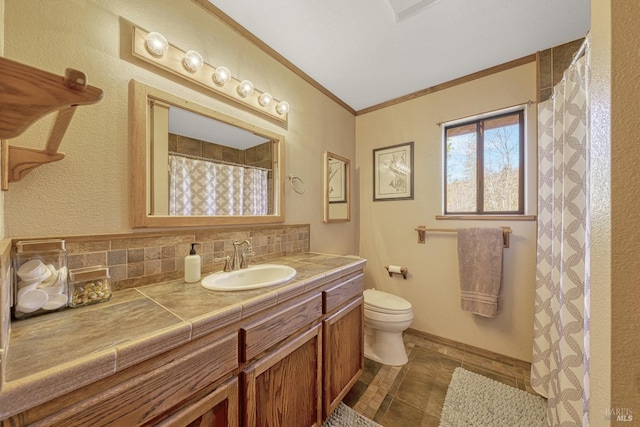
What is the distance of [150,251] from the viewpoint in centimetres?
103

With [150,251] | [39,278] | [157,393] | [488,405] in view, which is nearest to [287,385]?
[157,393]

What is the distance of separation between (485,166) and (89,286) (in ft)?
8.38

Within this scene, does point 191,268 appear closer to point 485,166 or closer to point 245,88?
point 245,88

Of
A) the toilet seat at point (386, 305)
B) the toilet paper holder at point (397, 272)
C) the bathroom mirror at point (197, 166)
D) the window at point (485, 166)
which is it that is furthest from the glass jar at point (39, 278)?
the window at point (485, 166)

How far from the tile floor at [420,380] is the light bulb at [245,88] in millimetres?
2021

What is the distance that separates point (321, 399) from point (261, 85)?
191cm

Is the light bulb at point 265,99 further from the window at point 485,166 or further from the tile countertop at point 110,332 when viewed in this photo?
the window at point 485,166

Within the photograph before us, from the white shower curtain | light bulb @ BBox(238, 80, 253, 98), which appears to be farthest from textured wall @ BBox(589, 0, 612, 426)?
light bulb @ BBox(238, 80, 253, 98)

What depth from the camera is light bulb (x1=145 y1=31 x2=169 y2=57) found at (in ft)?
3.33

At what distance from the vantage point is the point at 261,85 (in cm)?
154

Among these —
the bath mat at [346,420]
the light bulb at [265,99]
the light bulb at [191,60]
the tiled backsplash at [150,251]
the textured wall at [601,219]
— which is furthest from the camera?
the light bulb at [265,99]

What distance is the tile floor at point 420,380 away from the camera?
52.4 inches

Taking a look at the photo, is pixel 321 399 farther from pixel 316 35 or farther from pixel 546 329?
pixel 316 35

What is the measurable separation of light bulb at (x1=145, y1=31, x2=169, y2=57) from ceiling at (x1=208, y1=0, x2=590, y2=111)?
45cm
